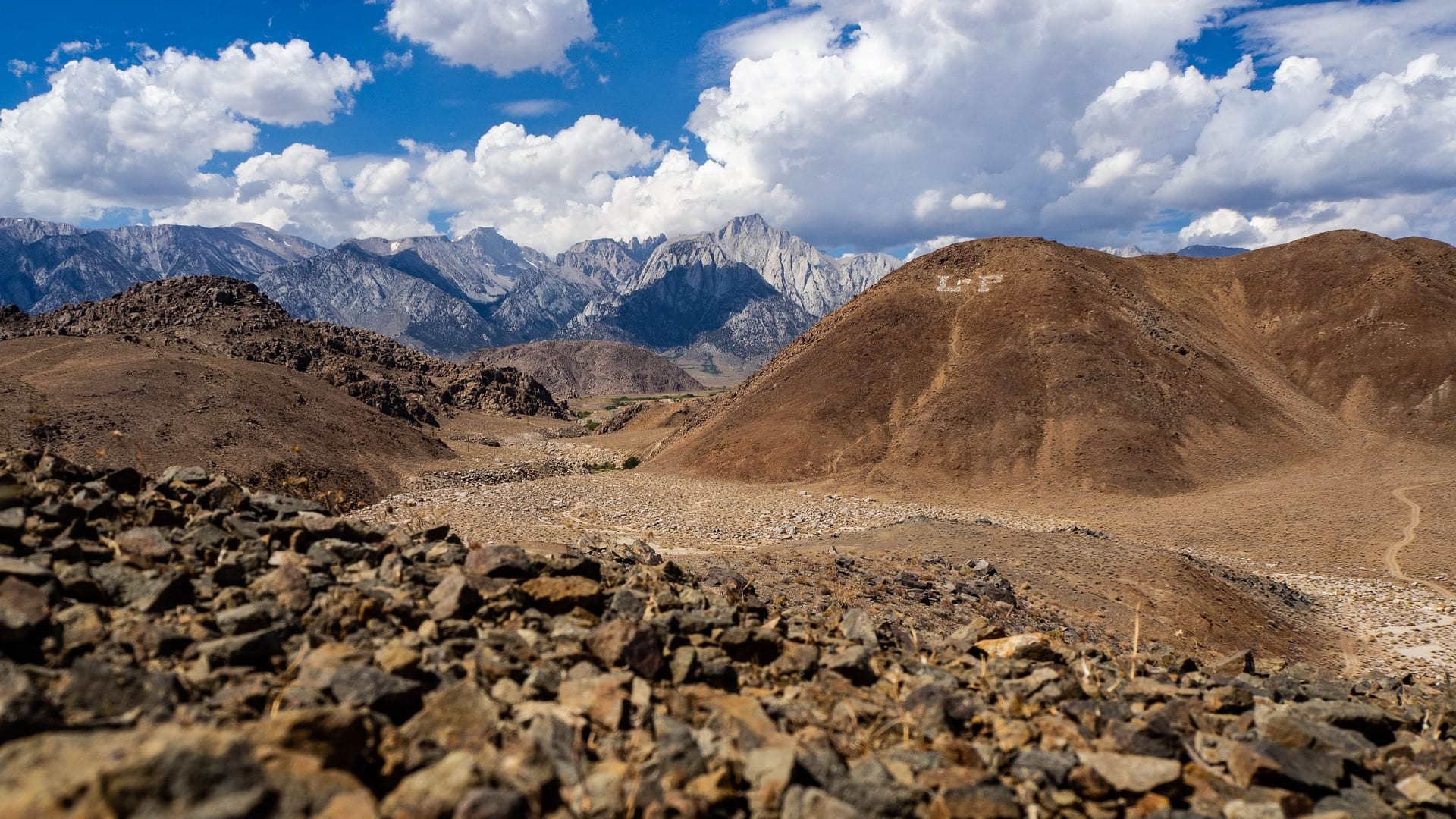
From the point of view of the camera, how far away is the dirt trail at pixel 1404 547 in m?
21.4

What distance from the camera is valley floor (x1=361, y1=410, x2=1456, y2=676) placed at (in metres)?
16.3

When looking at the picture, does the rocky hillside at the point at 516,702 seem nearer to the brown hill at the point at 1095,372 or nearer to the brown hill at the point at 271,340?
the brown hill at the point at 1095,372

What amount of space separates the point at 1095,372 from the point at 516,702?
43168 mm

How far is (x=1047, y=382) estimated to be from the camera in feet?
137

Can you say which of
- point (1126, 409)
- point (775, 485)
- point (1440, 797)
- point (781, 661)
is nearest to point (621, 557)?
point (781, 661)

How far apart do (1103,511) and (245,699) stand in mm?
33465

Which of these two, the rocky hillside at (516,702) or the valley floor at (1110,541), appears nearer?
the rocky hillside at (516,702)

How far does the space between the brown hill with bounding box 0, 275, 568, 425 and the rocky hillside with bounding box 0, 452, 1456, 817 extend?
54.7 meters

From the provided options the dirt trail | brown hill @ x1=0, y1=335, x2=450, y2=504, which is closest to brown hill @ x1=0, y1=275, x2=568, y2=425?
brown hill @ x1=0, y1=335, x2=450, y2=504

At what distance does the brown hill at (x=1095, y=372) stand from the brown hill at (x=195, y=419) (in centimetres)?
1808

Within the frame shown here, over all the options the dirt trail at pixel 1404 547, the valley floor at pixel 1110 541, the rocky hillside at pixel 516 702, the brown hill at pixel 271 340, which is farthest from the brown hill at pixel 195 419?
the dirt trail at pixel 1404 547

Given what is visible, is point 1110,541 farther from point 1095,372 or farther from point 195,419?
point 195,419

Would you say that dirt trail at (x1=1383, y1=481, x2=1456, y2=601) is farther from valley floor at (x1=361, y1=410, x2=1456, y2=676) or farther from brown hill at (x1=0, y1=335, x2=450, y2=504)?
brown hill at (x1=0, y1=335, x2=450, y2=504)

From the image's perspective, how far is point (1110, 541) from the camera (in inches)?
838
